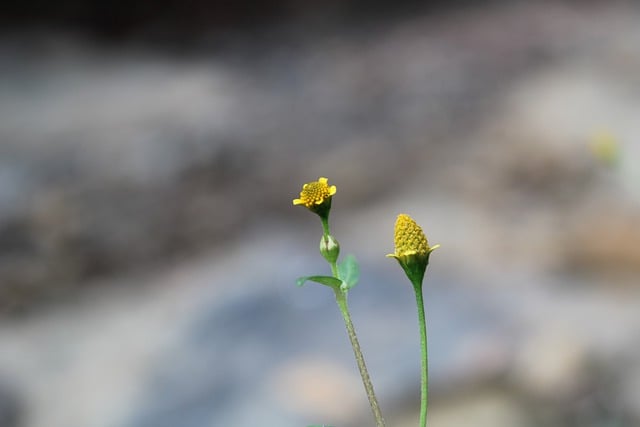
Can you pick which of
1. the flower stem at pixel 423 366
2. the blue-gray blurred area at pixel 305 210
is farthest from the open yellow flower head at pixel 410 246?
the blue-gray blurred area at pixel 305 210

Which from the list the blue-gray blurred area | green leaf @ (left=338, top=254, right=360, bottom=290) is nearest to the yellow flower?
green leaf @ (left=338, top=254, right=360, bottom=290)

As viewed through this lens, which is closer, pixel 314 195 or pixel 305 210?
pixel 314 195

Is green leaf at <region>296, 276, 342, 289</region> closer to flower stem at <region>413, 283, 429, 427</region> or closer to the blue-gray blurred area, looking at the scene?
flower stem at <region>413, 283, 429, 427</region>

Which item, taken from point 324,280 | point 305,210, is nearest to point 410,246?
point 324,280

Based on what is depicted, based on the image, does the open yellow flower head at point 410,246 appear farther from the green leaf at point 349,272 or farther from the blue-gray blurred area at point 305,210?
the blue-gray blurred area at point 305,210

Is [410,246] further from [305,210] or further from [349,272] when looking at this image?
[305,210]

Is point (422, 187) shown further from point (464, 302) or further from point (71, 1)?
point (71, 1)
